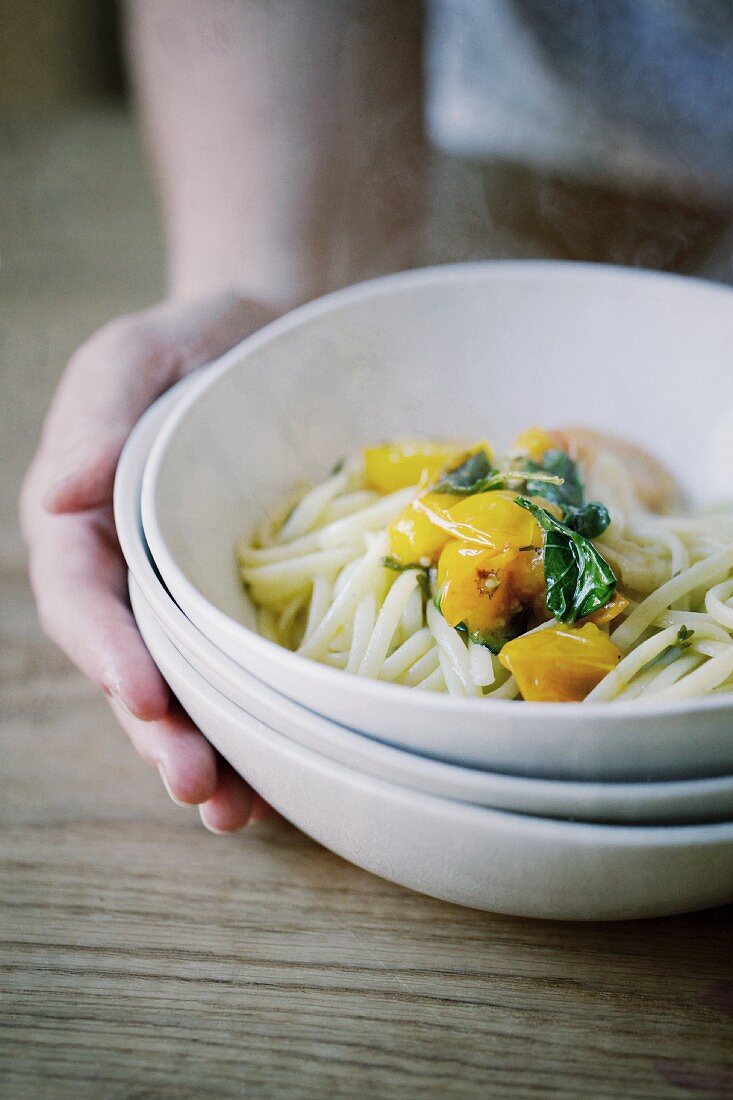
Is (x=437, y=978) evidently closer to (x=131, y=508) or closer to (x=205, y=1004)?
(x=205, y=1004)

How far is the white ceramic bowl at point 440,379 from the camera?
1.86m

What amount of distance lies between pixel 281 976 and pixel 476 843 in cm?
43

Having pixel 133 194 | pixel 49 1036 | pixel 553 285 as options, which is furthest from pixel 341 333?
pixel 133 194

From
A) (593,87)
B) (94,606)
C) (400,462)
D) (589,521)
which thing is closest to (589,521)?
(589,521)

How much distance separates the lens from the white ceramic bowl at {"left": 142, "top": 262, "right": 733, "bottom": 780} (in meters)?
1.86

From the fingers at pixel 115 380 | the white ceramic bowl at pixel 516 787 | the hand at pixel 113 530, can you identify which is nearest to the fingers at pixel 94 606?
the hand at pixel 113 530

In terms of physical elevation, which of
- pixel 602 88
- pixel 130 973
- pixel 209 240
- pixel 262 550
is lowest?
pixel 130 973

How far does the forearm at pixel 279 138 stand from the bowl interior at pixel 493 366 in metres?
0.53

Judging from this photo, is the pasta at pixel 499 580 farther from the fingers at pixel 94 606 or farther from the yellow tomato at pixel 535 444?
the fingers at pixel 94 606

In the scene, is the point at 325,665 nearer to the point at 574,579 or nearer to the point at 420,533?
the point at 420,533

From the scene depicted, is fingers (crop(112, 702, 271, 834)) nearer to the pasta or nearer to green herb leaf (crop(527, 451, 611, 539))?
the pasta

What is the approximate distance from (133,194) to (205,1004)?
399cm

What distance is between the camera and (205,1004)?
134cm

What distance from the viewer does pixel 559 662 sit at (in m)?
1.45
